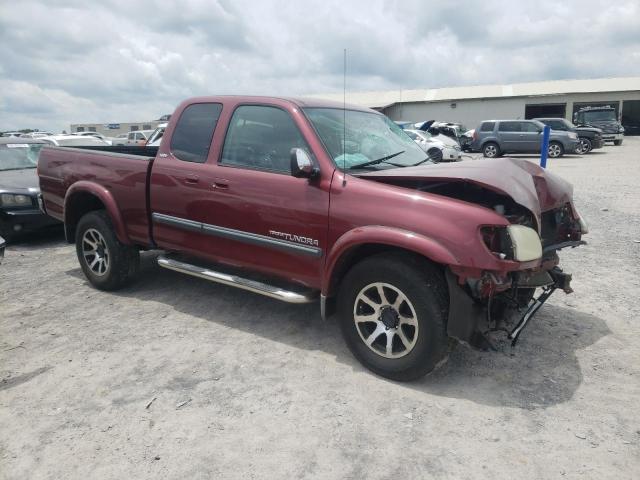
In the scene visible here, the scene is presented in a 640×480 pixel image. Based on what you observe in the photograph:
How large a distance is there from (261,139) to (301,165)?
76cm

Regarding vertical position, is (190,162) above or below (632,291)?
above

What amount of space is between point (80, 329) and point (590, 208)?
8.66m

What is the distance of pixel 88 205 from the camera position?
5434mm

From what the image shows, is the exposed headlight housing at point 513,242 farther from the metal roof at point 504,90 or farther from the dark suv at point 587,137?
the metal roof at point 504,90

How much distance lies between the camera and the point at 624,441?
106 inches

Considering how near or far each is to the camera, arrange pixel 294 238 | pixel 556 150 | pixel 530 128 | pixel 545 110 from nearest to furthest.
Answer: pixel 294 238
pixel 530 128
pixel 556 150
pixel 545 110

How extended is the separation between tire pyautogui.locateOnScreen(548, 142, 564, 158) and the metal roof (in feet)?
61.1

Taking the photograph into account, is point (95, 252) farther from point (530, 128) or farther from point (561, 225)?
point (530, 128)

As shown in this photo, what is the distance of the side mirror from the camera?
3.44m

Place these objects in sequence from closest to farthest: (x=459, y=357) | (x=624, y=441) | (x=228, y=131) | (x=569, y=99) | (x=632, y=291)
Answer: (x=624, y=441), (x=459, y=357), (x=228, y=131), (x=632, y=291), (x=569, y=99)

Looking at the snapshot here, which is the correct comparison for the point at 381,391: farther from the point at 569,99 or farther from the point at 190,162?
the point at 569,99

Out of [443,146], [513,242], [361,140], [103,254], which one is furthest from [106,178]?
[443,146]

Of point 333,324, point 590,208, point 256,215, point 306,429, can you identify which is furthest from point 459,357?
point 590,208

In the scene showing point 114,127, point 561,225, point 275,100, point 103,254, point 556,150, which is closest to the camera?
point 561,225
